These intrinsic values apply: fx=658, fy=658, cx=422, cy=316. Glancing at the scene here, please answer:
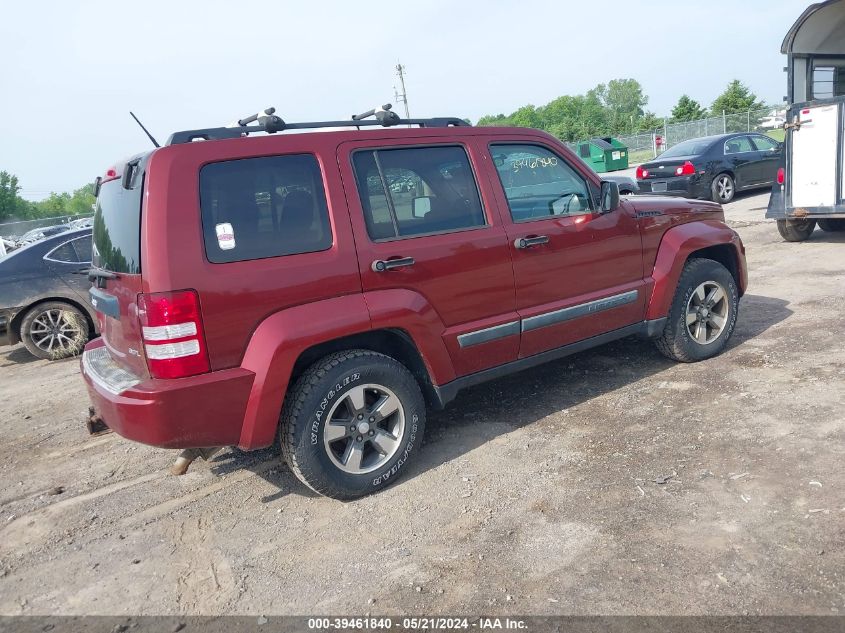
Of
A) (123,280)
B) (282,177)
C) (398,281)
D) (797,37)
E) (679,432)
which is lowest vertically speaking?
(679,432)

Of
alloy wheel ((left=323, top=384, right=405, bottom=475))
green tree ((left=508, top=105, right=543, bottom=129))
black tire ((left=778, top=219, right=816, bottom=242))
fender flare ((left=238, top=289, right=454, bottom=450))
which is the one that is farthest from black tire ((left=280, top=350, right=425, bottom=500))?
green tree ((left=508, top=105, right=543, bottom=129))

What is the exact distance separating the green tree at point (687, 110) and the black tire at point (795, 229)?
1701 inches

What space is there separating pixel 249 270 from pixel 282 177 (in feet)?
1.78

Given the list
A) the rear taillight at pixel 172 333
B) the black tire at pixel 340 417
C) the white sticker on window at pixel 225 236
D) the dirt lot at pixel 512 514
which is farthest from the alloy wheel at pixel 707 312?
the rear taillight at pixel 172 333

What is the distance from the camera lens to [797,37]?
8.98 meters

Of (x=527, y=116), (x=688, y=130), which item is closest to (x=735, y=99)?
(x=688, y=130)

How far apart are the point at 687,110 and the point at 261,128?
51.7 m

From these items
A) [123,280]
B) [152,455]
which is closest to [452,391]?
[123,280]

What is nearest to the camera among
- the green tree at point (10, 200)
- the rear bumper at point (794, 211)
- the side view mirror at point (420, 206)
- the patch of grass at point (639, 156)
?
the side view mirror at point (420, 206)

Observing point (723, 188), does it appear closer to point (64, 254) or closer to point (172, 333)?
point (64, 254)

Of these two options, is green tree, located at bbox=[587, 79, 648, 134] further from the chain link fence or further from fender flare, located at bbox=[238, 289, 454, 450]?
fender flare, located at bbox=[238, 289, 454, 450]

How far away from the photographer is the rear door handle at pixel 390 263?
3508 millimetres

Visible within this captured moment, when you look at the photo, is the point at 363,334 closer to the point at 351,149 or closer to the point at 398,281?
the point at 398,281

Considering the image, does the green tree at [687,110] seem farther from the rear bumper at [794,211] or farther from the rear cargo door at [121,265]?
the rear cargo door at [121,265]
